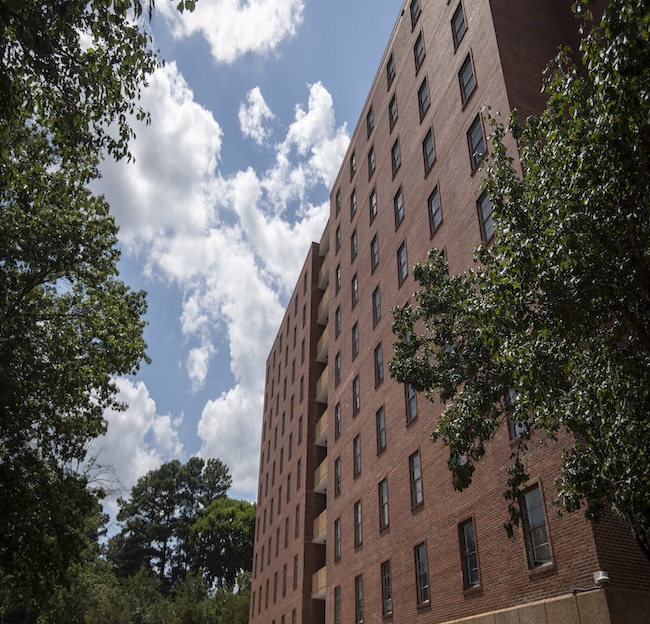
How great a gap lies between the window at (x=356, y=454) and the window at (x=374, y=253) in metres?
8.19

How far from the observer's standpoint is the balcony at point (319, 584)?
32375mm

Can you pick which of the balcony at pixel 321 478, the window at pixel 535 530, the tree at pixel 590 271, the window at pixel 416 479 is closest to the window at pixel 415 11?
the window at pixel 416 479

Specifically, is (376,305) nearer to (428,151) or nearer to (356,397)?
(356,397)

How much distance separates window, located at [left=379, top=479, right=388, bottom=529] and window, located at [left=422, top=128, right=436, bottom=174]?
12.5 m

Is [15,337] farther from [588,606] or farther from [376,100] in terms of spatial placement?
Answer: [376,100]

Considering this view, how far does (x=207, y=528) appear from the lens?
74.1 metres

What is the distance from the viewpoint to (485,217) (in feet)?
64.8

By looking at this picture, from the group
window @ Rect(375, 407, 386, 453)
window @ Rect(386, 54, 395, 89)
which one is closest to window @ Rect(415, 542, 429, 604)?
window @ Rect(375, 407, 386, 453)

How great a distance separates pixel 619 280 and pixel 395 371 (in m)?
5.32

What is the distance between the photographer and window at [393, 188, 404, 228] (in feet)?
90.6

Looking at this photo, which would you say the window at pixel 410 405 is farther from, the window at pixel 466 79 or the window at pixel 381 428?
the window at pixel 466 79

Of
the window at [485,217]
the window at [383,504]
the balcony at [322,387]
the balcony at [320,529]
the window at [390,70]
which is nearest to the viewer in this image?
the window at [485,217]

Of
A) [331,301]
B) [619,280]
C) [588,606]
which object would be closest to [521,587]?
[588,606]

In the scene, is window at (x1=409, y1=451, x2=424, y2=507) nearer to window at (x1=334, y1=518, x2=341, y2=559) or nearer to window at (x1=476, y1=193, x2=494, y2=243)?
window at (x1=476, y1=193, x2=494, y2=243)
